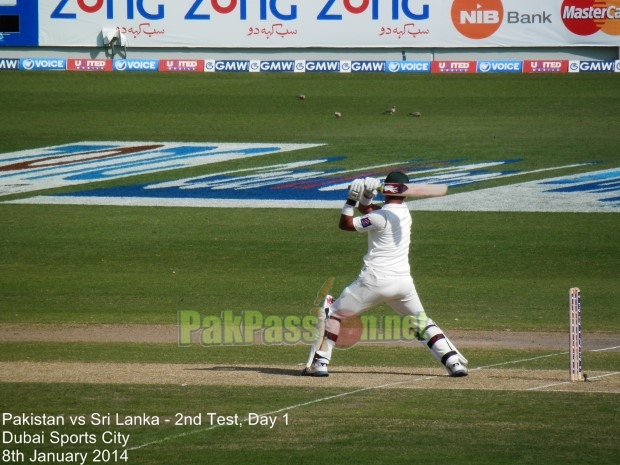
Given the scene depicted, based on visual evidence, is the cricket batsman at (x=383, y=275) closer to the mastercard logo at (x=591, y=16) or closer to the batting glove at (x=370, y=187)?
the batting glove at (x=370, y=187)

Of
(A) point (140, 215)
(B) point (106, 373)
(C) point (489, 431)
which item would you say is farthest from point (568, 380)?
(A) point (140, 215)

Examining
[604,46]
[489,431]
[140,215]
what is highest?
[604,46]

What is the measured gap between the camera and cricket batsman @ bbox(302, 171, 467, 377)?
10.4 metres

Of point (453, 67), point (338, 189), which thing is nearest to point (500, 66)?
point (453, 67)

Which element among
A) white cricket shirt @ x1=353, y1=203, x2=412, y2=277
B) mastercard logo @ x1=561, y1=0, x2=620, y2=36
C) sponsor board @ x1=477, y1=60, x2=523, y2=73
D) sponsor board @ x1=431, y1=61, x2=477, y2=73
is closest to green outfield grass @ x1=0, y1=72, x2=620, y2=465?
sponsor board @ x1=477, y1=60, x2=523, y2=73

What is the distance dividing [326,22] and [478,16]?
16.5 feet

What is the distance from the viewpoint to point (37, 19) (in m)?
37.8

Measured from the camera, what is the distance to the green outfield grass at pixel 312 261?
28.7 ft

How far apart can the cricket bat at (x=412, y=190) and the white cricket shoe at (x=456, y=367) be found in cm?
159

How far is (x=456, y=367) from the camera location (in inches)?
419

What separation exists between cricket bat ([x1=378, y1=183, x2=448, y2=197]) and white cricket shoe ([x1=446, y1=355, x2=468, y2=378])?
62.7 inches

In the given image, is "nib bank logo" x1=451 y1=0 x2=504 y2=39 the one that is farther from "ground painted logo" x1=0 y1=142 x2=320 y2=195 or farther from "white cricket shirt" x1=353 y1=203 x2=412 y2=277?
"white cricket shirt" x1=353 y1=203 x2=412 y2=277

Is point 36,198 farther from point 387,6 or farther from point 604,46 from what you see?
point 604,46

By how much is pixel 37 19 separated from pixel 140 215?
17439 millimetres
